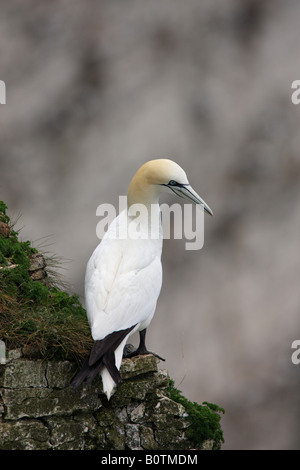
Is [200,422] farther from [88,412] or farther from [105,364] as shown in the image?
[105,364]

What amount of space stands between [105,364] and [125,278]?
0.66 metres

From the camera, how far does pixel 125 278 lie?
15.6 feet

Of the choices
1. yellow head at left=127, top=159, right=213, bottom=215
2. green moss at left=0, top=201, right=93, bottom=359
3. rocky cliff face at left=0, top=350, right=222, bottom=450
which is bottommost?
rocky cliff face at left=0, top=350, right=222, bottom=450

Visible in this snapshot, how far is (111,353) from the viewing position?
4.40 meters

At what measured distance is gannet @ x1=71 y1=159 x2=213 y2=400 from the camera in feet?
14.4

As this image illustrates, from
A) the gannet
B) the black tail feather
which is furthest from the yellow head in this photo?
the black tail feather

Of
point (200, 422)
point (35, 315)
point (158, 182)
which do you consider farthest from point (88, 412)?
point (158, 182)

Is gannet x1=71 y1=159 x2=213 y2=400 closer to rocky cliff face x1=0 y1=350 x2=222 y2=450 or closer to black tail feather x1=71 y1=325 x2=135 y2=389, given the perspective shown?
black tail feather x1=71 y1=325 x2=135 y2=389

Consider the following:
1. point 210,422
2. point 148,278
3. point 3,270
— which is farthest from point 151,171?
point 210,422

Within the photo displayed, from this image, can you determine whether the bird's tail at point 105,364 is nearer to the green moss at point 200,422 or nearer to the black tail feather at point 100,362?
the black tail feather at point 100,362

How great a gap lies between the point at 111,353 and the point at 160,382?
65 cm

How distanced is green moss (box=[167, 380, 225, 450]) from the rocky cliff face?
0.04ft

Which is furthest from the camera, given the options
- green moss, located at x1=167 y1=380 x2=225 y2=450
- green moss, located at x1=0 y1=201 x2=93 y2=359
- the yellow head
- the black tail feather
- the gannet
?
green moss, located at x1=167 y1=380 x2=225 y2=450
